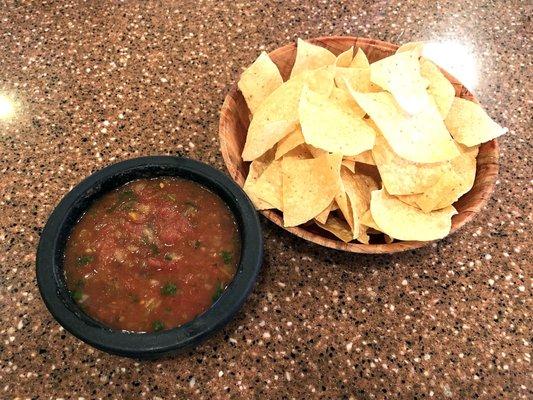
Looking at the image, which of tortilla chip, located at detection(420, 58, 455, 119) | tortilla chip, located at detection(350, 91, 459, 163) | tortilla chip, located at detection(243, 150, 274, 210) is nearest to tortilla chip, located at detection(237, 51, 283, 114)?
tortilla chip, located at detection(243, 150, 274, 210)

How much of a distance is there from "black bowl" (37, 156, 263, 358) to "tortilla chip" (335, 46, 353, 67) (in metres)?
0.45

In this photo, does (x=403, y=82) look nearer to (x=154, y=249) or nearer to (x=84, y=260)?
(x=154, y=249)

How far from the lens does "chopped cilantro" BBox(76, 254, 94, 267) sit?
35.6 inches

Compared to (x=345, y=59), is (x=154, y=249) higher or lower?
lower

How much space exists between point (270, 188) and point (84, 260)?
0.39 meters

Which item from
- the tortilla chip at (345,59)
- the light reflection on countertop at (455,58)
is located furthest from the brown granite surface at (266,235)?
the tortilla chip at (345,59)

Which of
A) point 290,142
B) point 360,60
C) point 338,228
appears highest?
point 360,60

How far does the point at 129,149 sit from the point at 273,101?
16.1 inches

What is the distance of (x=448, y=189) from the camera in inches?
40.6

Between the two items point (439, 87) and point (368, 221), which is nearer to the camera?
point (368, 221)

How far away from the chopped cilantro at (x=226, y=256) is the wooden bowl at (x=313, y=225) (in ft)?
0.47

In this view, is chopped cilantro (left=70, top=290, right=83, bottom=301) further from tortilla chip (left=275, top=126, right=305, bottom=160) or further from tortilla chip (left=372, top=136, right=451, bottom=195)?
tortilla chip (left=372, top=136, right=451, bottom=195)

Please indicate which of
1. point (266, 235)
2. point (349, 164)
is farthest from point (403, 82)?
point (266, 235)

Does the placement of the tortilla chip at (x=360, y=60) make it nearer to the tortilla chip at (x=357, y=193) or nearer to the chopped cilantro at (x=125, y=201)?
the tortilla chip at (x=357, y=193)
